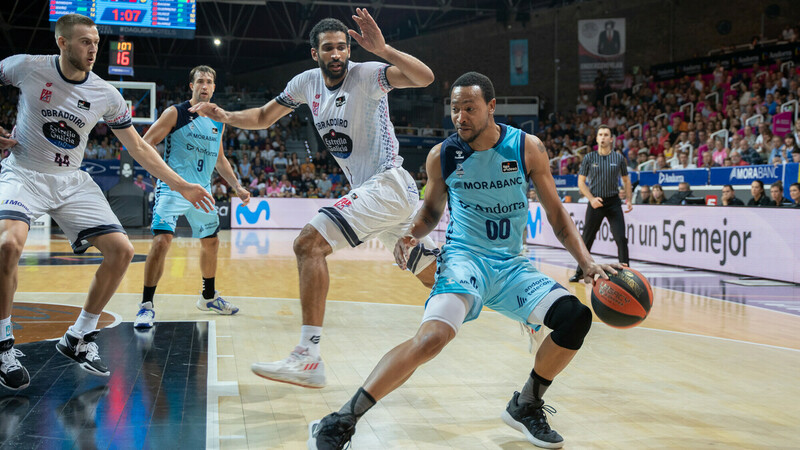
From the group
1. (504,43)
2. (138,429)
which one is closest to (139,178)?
(504,43)

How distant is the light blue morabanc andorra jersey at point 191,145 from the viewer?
6.29 metres

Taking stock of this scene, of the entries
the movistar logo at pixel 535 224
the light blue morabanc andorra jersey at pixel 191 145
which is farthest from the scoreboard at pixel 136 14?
the light blue morabanc andorra jersey at pixel 191 145

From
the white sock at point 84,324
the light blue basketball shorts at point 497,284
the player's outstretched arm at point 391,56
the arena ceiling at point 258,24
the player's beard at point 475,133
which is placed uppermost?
the arena ceiling at point 258,24

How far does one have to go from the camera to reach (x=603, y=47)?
2416 cm

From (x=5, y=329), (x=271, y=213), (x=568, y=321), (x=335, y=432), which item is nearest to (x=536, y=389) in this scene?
(x=568, y=321)

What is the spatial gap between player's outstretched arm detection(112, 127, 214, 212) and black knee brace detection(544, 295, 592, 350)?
2.12 metres

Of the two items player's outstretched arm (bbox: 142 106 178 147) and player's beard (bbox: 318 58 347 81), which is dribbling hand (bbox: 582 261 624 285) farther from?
player's outstretched arm (bbox: 142 106 178 147)

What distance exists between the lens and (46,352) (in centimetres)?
471

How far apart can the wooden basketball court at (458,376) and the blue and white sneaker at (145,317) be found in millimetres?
93

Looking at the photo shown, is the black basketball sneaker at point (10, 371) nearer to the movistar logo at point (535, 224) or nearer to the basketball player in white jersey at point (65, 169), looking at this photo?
the basketball player in white jersey at point (65, 169)

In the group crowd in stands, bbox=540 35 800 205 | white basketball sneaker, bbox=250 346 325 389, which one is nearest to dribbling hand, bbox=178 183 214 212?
white basketball sneaker, bbox=250 346 325 389

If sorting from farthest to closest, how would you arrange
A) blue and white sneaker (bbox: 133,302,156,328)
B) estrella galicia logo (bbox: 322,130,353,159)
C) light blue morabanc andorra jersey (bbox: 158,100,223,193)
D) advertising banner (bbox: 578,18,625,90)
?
1. advertising banner (bbox: 578,18,625,90)
2. light blue morabanc andorra jersey (bbox: 158,100,223,193)
3. blue and white sneaker (bbox: 133,302,156,328)
4. estrella galicia logo (bbox: 322,130,353,159)

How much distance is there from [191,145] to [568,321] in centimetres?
437

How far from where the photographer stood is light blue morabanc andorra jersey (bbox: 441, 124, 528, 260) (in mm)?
3359
